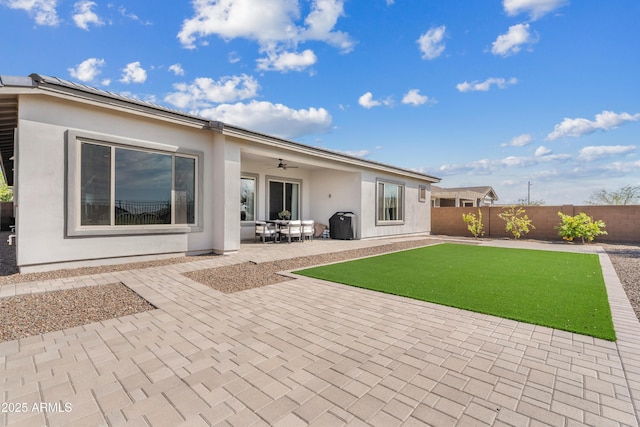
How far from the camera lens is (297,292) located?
4953 mm

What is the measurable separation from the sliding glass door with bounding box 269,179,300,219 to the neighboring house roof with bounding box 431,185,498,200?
15888 mm

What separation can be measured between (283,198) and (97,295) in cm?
903

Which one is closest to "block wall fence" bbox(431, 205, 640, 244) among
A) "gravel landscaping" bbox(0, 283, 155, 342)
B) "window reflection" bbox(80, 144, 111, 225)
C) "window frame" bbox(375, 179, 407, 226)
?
"window frame" bbox(375, 179, 407, 226)

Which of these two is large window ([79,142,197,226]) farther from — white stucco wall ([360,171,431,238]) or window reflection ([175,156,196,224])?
white stucco wall ([360,171,431,238])

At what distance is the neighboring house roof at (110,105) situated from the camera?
5413mm

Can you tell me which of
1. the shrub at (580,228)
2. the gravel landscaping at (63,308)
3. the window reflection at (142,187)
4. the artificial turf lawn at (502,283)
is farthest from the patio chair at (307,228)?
the shrub at (580,228)

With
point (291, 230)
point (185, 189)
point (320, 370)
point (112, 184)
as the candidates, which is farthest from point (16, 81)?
point (291, 230)

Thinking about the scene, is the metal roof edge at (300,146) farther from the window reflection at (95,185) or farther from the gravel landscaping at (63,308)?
the gravel landscaping at (63,308)

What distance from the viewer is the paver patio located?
76.7 inches

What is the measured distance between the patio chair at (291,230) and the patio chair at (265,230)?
306 mm

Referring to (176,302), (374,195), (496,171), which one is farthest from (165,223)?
(496,171)

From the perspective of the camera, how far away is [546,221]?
49.6ft

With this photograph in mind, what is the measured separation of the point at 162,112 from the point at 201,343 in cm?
611

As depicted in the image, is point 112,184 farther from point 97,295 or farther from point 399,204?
point 399,204
